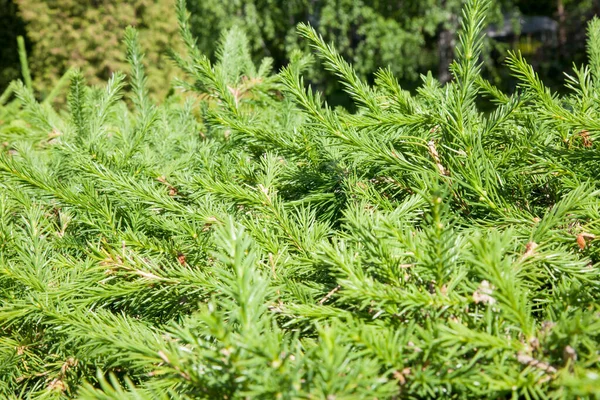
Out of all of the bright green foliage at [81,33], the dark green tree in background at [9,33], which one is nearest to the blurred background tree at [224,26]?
the bright green foliage at [81,33]

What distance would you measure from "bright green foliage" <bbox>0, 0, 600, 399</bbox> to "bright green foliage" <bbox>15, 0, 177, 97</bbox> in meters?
8.37

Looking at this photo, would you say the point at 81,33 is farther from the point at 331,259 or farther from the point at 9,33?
the point at 331,259

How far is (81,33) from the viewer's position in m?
8.70

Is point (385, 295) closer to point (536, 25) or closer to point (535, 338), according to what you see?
point (535, 338)

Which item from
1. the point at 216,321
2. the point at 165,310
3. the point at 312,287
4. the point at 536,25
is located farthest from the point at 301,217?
the point at 536,25

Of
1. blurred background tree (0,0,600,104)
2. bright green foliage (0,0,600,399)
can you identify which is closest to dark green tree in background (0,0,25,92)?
blurred background tree (0,0,600,104)

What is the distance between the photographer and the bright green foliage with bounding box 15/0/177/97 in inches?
340

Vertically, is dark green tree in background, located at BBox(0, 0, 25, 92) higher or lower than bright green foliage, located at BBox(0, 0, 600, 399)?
higher

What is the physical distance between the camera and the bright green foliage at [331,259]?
47 cm

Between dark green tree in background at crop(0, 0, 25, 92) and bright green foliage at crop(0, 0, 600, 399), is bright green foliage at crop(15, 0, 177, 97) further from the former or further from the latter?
bright green foliage at crop(0, 0, 600, 399)

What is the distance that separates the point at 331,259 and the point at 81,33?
373 inches

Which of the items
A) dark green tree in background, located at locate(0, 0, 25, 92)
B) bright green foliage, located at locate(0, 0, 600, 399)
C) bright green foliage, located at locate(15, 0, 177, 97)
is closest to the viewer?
bright green foliage, located at locate(0, 0, 600, 399)

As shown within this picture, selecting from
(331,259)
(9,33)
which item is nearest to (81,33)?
(9,33)

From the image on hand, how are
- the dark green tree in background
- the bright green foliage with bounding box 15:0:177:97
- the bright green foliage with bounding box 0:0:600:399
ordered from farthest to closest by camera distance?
the dark green tree in background
the bright green foliage with bounding box 15:0:177:97
the bright green foliage with bounding box 0:0:600:399
